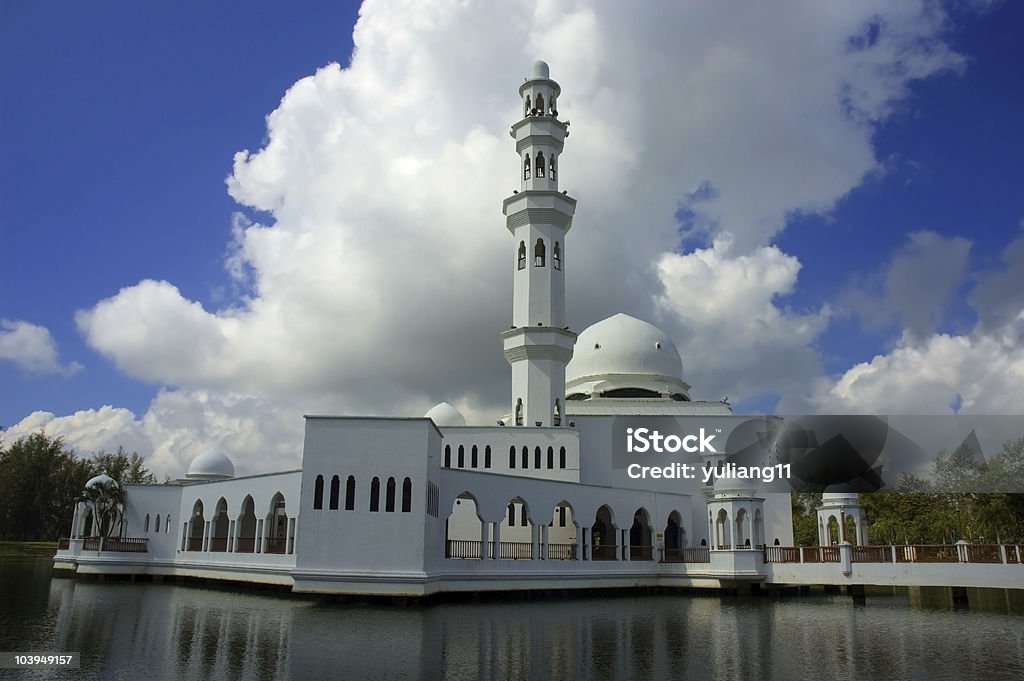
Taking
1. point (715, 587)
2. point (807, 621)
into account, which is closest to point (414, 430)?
point (807, 621)

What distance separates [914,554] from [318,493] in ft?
62.7

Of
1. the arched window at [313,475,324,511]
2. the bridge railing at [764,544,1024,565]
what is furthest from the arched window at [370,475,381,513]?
the bridge railing at [764,544,1024,565]

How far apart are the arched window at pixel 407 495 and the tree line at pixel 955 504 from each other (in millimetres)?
26820

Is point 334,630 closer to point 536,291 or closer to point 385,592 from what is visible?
point 385,592

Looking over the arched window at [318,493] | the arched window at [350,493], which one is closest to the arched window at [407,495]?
the arched window at [350,493]

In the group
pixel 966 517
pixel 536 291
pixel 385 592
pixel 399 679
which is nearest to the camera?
pixel 399 679

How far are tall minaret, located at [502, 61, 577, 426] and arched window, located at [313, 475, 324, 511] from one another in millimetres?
12293

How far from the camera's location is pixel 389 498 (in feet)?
76.3

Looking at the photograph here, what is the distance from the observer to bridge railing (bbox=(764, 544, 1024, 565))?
25.5 metres

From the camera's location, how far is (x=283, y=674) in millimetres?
11805

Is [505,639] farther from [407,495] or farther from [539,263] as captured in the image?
[539,263]

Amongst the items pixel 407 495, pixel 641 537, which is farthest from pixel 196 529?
pixel 641 537

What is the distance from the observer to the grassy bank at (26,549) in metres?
53.8

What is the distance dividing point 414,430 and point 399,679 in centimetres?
1222
